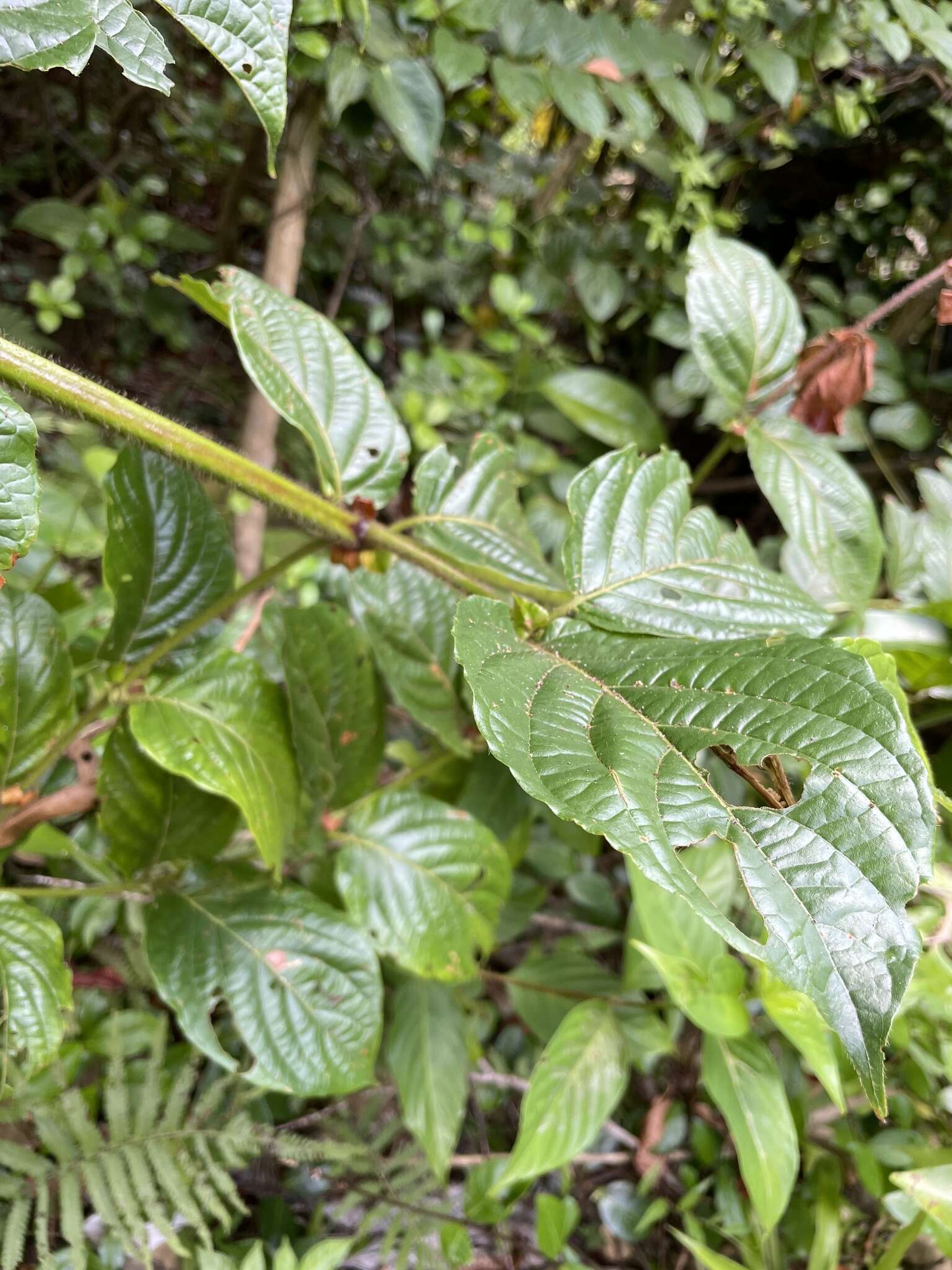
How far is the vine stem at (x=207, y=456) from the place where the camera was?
1.28ft

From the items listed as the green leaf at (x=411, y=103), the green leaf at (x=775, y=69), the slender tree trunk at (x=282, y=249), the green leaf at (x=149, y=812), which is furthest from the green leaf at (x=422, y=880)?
the green leaf at (x=775, y=69)

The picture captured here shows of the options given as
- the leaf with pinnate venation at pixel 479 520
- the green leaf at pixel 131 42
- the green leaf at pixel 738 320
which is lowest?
the leaf with pinnate venation at pixel 479 520

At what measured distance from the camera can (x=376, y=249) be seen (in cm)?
151

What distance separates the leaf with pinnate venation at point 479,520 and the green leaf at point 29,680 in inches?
12.3

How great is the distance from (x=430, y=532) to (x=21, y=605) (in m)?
0.33

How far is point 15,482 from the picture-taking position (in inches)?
13.8

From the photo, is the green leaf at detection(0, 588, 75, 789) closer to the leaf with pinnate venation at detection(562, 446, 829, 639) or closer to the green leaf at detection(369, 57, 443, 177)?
the leaf with pinnate venation at detection(562, 446, 829, 639)

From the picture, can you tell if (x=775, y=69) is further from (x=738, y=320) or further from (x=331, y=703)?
(x=331, y=703)

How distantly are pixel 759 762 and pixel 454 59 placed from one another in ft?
3.77

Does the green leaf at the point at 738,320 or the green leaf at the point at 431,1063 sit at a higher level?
the green leaf at the point at 738,320

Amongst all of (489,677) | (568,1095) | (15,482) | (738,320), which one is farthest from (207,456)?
(568,1095)

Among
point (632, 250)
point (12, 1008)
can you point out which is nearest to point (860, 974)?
point (12, 1008)

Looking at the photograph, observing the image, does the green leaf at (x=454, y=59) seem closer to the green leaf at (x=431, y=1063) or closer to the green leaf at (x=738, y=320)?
the green leaf at (x=738, y=320)

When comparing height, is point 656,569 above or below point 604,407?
above
